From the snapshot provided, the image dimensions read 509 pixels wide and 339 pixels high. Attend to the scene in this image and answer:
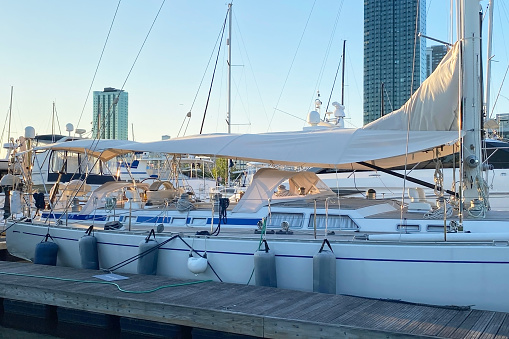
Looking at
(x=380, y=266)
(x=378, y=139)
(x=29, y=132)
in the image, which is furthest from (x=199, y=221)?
(x=29, y=132)

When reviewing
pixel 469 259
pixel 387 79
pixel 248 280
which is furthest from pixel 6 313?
pixel 387 79

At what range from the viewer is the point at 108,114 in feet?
36.3

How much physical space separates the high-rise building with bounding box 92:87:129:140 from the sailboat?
74cm

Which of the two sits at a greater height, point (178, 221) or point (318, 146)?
point (318, 146)

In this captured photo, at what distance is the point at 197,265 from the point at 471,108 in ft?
17.9

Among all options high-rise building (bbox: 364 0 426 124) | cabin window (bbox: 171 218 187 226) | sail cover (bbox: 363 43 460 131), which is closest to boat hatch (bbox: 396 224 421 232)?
sail cover (bbox: 363 43 460 131)

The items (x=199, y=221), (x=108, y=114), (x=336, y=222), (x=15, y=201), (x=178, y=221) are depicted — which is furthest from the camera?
(x=15, y=201)

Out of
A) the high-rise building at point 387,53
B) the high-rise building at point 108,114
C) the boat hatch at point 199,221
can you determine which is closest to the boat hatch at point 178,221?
the boat hatch at point 199,221

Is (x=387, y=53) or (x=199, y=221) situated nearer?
(x=199, y=221)

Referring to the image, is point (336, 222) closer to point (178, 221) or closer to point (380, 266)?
point (380, 266)

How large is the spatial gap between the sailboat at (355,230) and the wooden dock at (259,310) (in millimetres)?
411

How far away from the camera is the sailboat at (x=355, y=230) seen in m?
7.51

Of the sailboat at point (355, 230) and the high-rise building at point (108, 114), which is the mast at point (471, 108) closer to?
the sailboat at point (355, 230)

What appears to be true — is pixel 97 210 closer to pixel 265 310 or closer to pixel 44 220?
pixel 44 220
